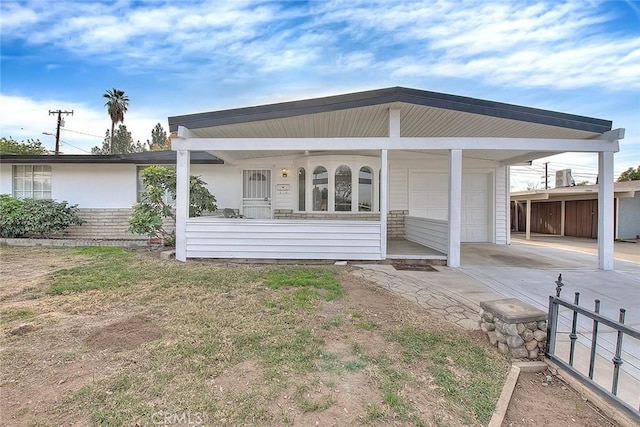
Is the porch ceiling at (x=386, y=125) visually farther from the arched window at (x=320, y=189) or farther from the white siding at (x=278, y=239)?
the white siding at (x=278, y=239)

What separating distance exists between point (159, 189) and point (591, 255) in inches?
450

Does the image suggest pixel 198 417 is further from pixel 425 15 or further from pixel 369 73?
pixel 369 73

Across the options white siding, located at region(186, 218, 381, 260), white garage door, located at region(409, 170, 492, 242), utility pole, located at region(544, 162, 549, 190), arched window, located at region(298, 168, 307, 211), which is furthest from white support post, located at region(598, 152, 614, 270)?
utility pole, located at region(544, 162, 549, 190)

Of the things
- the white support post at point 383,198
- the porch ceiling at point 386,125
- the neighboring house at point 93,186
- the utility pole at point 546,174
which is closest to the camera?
the white support post at point 383,198

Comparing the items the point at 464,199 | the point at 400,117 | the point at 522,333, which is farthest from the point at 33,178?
the point at 464,199

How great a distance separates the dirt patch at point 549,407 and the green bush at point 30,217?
36.8ft

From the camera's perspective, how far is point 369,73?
1088 centimetres

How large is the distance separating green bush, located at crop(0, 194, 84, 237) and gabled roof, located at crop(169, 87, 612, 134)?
265 inches

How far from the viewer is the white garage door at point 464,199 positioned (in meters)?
9.56

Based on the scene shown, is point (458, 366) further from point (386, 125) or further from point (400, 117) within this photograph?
point (386, 125)

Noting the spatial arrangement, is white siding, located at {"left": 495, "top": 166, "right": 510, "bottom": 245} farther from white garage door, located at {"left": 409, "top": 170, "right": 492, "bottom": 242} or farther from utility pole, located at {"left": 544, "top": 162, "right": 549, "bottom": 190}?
utility pole, located at {"left": 544, "top": 162, "right": 549, "bottom": 190}

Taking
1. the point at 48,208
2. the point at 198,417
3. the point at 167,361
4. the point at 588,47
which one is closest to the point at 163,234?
the point at 48,208

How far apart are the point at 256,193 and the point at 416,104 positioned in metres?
5.72

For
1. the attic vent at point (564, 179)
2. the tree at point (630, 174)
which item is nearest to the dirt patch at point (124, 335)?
the attic vent at point (564, 179)
